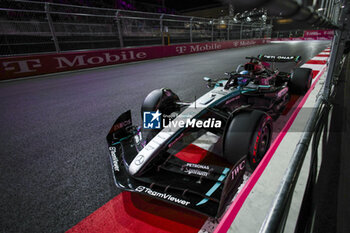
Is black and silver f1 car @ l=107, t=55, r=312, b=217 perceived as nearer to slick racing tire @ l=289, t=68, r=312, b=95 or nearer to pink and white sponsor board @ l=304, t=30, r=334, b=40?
slick racing tire @ l=289, t=68, r=312, b=95

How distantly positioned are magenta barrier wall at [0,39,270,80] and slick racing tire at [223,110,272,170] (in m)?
7.64

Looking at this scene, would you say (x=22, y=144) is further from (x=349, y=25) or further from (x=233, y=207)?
(x=349, y=25)

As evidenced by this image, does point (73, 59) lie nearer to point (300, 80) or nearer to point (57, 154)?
point (57, 154)

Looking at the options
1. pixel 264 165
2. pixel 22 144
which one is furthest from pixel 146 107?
pixel 22 144

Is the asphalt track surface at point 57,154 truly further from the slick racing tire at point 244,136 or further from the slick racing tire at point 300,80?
the slick racing tire at point 300,80

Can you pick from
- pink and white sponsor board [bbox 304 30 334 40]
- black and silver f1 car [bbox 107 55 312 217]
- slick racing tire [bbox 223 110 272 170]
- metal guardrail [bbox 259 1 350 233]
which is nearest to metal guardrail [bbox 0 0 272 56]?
black and silver f1 car [bbox 107 55 312 217]

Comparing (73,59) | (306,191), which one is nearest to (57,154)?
(306,191)

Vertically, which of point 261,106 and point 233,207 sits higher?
point 261,106

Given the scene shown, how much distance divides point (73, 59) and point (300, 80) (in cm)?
765

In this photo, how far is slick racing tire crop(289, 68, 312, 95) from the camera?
3348 millimetres

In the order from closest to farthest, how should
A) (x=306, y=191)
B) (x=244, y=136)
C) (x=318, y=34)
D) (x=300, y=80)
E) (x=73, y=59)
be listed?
A: 1. (x=306, y=191)
2. (x=244, y=136)
3. (x=300, y=80)
4. (x=73, y=59)
5. (x=318, y=34)

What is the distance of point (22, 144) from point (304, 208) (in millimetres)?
2932

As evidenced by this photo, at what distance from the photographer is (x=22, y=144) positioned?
2.37m

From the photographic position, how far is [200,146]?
2137 mm
